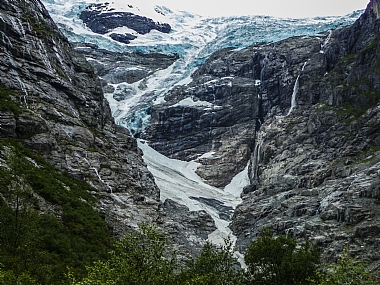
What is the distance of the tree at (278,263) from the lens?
37.2 meters

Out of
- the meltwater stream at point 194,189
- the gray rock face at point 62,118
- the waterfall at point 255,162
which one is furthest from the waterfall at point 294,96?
the gray rock face at point 62,118

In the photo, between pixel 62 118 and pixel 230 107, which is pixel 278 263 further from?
pixel 230 107

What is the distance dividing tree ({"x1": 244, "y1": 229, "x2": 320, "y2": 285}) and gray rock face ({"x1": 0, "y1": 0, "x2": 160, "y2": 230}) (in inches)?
664

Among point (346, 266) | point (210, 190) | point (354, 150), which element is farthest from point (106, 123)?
point (346, 266)

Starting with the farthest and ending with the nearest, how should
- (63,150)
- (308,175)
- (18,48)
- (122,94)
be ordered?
1. (122,94)
2. (308,175)
3. (18,48)
4. (63,150)

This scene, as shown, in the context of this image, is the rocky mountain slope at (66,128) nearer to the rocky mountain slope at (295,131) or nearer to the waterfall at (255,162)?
the rocky mountain slope at (295,131)

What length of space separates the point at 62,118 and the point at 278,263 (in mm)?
39938

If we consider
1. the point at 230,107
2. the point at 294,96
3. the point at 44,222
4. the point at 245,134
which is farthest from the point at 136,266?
the point at 230,107

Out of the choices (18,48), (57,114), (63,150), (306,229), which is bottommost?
(306,229)

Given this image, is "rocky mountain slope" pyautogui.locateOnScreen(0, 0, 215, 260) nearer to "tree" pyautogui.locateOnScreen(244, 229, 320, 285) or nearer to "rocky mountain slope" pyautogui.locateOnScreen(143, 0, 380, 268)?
"tree" pyautogui.locateOnScreen(244, 229, 320, 285)

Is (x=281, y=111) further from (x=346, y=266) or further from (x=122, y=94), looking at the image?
(x=346, y=266)

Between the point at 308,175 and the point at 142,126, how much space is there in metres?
85.7

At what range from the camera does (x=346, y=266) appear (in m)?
22.7

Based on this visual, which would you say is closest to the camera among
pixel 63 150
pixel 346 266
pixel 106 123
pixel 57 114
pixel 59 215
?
pixel 346 266
